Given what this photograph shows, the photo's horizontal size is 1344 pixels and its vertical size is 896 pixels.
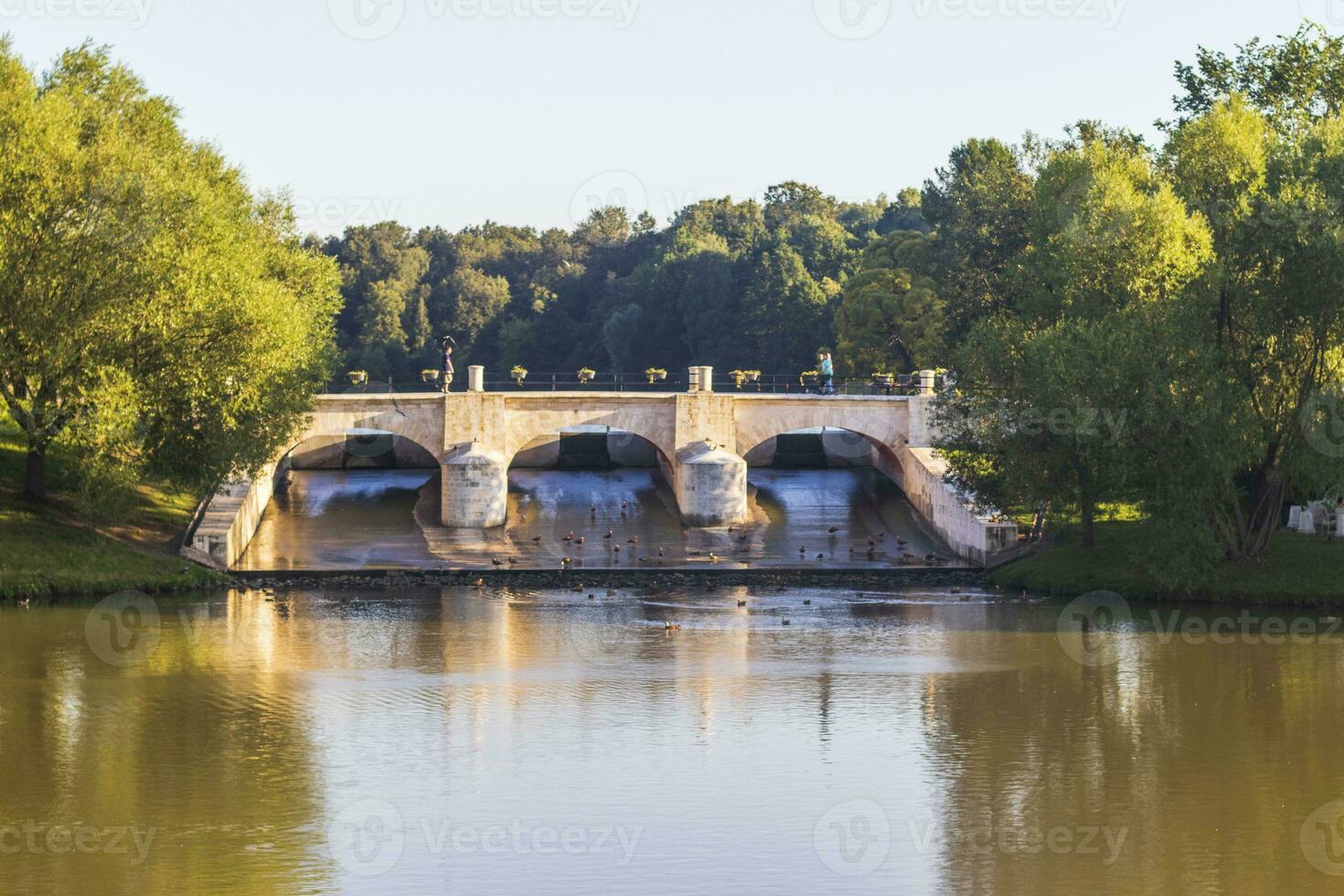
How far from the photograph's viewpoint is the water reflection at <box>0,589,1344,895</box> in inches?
1090

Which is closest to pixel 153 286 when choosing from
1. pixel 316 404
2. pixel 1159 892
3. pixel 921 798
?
pixel 316 404

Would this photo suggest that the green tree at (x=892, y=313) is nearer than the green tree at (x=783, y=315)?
Yes

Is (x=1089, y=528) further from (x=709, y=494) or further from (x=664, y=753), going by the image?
(x=664, y=753)

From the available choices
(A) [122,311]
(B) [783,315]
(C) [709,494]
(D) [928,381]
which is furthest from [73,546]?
(B) [783,315]

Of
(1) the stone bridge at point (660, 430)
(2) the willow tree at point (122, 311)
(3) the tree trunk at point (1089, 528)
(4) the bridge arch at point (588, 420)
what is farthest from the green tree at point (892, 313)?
(2) the willow tree at point (122, 311)

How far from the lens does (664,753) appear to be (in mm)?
34719

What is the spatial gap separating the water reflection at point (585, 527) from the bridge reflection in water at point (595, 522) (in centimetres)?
7

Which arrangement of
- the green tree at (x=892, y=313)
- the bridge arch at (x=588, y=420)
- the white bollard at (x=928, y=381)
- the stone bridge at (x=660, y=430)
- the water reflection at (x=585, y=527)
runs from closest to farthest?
1. the water reflection at (x=585, y=527)
2. the stone bridge at (x=660, y=430)
3. the bridge arch at (x=588, y=420)
4. the white bollard at (x=928, y=381)
5. the green tree at (x=892, y=313)

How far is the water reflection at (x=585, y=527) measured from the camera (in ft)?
205

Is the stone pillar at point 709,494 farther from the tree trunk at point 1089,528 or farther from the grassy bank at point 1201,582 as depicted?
the tree trunk at point 1089,528

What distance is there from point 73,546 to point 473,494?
17054 mm

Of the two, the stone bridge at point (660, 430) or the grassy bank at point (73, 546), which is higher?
the stone bridge at point (660, 430)

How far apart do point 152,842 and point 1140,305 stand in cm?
3600

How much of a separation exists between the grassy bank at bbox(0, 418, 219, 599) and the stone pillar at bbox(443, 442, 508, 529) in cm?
1062
